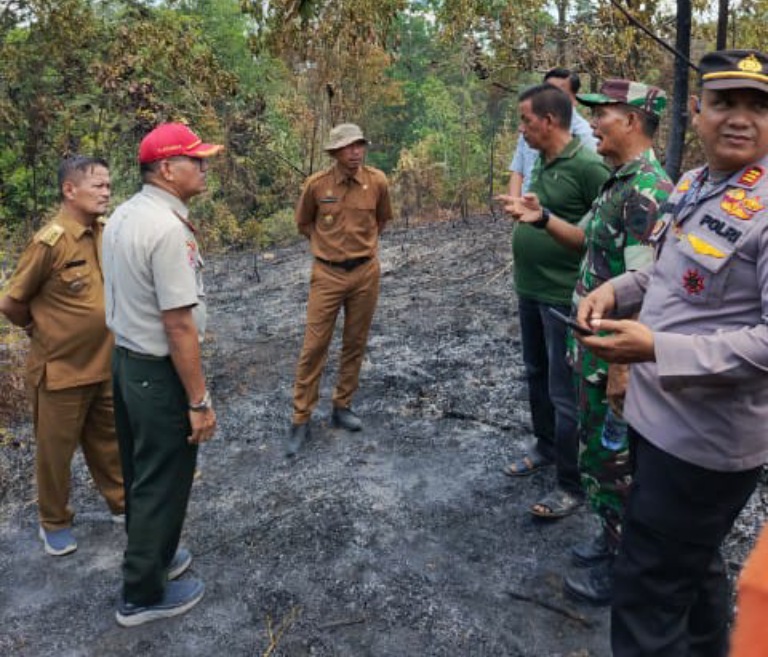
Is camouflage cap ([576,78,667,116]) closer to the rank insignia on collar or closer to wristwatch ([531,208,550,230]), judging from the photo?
wristwatch ([531,208,550,230])

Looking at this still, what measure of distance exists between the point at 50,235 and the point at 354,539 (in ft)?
6.52

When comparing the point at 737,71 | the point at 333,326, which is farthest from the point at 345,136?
the point at 737,71

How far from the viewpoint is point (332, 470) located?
3787mm

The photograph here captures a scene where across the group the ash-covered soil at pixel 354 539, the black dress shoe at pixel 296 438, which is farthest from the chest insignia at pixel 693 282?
the black dress shoe at pixel 296 438

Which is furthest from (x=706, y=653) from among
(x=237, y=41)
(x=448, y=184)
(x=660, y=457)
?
(x=237, y=41)

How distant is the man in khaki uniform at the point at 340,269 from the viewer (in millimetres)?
4145

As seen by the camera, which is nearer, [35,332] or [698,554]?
[698,554]

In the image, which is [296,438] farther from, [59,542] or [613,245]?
[613,245]

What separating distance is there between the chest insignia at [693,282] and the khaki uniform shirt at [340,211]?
270 cm

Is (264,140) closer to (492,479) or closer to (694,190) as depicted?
(492,479)

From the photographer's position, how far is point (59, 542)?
3.14m

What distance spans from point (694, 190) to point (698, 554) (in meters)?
1.02

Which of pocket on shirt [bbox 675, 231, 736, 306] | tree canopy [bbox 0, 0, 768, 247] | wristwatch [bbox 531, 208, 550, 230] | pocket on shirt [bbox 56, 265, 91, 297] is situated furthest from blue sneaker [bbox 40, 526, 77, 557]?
tree canopy [bbox 0, 0, 768, 247]

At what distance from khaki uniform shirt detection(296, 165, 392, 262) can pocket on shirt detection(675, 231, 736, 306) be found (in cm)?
267
